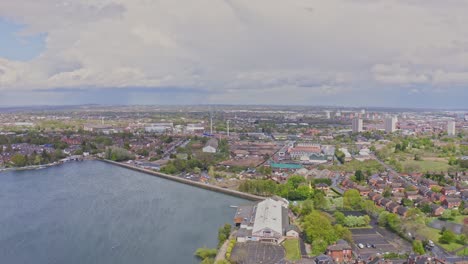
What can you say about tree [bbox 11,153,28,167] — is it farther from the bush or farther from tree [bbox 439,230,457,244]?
tree [bbox 439,230,457,244]

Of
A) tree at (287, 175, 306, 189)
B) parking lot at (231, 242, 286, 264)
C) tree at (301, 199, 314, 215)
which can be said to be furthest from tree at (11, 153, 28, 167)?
parking lot at (231, 242, 286, 264)

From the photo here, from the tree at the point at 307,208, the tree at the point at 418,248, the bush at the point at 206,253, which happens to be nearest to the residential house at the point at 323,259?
the tree at the point at 418,248

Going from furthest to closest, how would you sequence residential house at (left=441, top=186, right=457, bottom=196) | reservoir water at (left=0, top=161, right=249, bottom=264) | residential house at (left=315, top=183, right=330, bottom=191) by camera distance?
residential house at (left=315, top=183, right=330, bottom=191)
residential house at (left=441, top=186, right=457, bottom=196)
reservoir water at (left=0, top=161, right=249, bottom=264)

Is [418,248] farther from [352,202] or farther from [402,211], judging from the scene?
[352,202]

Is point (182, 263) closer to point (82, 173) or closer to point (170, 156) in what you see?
point (82, 173)

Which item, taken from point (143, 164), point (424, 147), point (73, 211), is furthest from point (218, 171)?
point (424, 147)

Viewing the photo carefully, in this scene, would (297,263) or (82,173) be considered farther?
(82,173)

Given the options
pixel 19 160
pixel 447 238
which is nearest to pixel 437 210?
pixel 447 238
